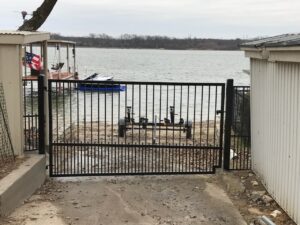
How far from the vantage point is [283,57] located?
20.7ft

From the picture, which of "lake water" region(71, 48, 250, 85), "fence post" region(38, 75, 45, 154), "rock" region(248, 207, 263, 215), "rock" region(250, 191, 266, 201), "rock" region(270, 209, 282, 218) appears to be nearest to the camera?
"rock" region(270, 209, 282, 218)

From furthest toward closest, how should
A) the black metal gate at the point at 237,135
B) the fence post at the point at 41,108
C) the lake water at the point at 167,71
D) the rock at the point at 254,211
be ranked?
the lake water at the point at 167,71
the black metal gate at the point at 237,135
the fence post at the point at 41,108
the rock at the point at 254,211

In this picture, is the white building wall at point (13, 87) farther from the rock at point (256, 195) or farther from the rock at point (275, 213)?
the rock at point (275, 213)

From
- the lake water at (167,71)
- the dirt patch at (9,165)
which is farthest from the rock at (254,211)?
the lake water at (167,71)

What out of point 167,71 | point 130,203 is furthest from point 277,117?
point 167,71

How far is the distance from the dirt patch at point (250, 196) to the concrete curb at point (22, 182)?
2870 mm

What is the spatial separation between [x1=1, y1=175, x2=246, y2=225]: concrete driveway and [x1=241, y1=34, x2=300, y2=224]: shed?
0.74m

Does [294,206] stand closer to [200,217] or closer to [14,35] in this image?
[200,217]

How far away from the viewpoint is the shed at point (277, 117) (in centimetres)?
604

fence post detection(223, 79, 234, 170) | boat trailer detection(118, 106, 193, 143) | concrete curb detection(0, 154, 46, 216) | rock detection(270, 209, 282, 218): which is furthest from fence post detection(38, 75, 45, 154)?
rock detection(270, 209, 282, 218)

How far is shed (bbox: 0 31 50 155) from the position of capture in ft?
24.9

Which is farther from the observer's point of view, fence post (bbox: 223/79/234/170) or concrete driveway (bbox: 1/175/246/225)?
fence post (bbox: 223/79/234/170)

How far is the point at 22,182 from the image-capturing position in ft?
22.8

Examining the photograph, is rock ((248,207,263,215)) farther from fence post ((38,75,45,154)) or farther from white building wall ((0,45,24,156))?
white building wall ((0,45,24,156))
